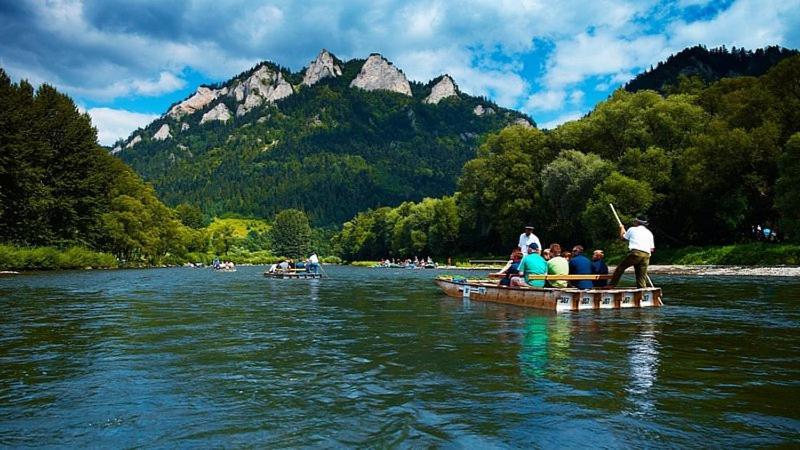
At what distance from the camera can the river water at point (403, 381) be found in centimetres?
690

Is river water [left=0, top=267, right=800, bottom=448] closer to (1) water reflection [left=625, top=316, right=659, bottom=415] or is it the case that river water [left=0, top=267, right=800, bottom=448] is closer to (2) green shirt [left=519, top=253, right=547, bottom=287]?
(1) water reflection [left=625, top=316, right=659, bottom=415]

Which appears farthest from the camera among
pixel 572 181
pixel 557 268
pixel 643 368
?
pixel 572 181

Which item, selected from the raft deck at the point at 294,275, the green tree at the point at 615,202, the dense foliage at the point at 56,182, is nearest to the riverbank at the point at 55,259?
the dense foliage at the point at 56,182

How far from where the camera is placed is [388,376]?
10.1 meters

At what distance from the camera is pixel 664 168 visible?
63844 mm

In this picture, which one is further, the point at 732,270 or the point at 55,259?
the point at 55,259

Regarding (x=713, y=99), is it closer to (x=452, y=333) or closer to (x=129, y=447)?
(x=452, y=333)

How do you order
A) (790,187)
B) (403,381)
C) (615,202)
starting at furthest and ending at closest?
(615,202) < (790,187) < (403,381)

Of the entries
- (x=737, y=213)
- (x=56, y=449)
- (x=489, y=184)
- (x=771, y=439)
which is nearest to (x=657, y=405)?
(x=771, y=439)

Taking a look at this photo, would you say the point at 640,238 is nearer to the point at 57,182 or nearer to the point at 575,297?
the point at 575,297

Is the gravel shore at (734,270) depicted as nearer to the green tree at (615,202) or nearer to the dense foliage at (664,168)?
the dense foliage at (664,168)

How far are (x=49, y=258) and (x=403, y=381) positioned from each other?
7051 centimetres

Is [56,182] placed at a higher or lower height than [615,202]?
higher

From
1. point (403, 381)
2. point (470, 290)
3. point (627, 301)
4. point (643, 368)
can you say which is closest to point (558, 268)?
point (627, 301)
